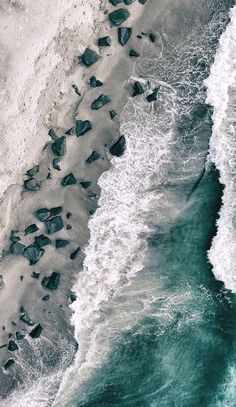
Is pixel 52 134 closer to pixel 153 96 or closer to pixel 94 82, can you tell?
pixel 94 82

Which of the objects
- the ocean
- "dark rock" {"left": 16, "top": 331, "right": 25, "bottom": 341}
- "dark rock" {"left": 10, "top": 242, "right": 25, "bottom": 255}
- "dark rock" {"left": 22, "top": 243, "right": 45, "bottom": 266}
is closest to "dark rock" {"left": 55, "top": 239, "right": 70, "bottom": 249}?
"dark rock" {"left": 22, "top": 243, "right": 45, "bottom": 266}

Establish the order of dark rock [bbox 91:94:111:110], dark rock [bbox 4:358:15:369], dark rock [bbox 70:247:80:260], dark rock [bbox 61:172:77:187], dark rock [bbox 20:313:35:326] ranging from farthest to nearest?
dark rock [bbox 4:358:15:369] < dark rock [bbox 20:313:35:326] < dark rock [bbox 70:247:80:260] < dark rock [bbox 61:172:77:187] < dark rock [bbox 91:94:111:110]

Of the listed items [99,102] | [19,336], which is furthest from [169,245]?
[19,336]

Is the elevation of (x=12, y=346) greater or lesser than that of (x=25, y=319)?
lesser

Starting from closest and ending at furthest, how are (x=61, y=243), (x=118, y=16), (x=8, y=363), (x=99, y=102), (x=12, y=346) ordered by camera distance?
(x=118, y=16) < (x=99, y=102) < (x=61, y=243) < (x=12, y=346) < (x=8, y=363)

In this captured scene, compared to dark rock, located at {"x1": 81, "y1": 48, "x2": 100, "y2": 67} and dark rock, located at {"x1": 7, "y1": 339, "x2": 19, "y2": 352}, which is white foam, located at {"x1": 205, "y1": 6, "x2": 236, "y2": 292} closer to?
dark rock, located at {"x1": 81, "y1": 48, "x2": 100, "y2": 67}

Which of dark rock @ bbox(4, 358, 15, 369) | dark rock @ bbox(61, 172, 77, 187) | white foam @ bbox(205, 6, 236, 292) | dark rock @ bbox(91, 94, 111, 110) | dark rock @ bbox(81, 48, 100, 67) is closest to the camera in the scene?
dark rock @ bbox(81, 48, 100, 67)

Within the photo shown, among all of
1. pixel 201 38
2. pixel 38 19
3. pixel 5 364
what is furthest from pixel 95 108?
pixel 5 364

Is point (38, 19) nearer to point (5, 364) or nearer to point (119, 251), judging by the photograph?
point (119, 251)
